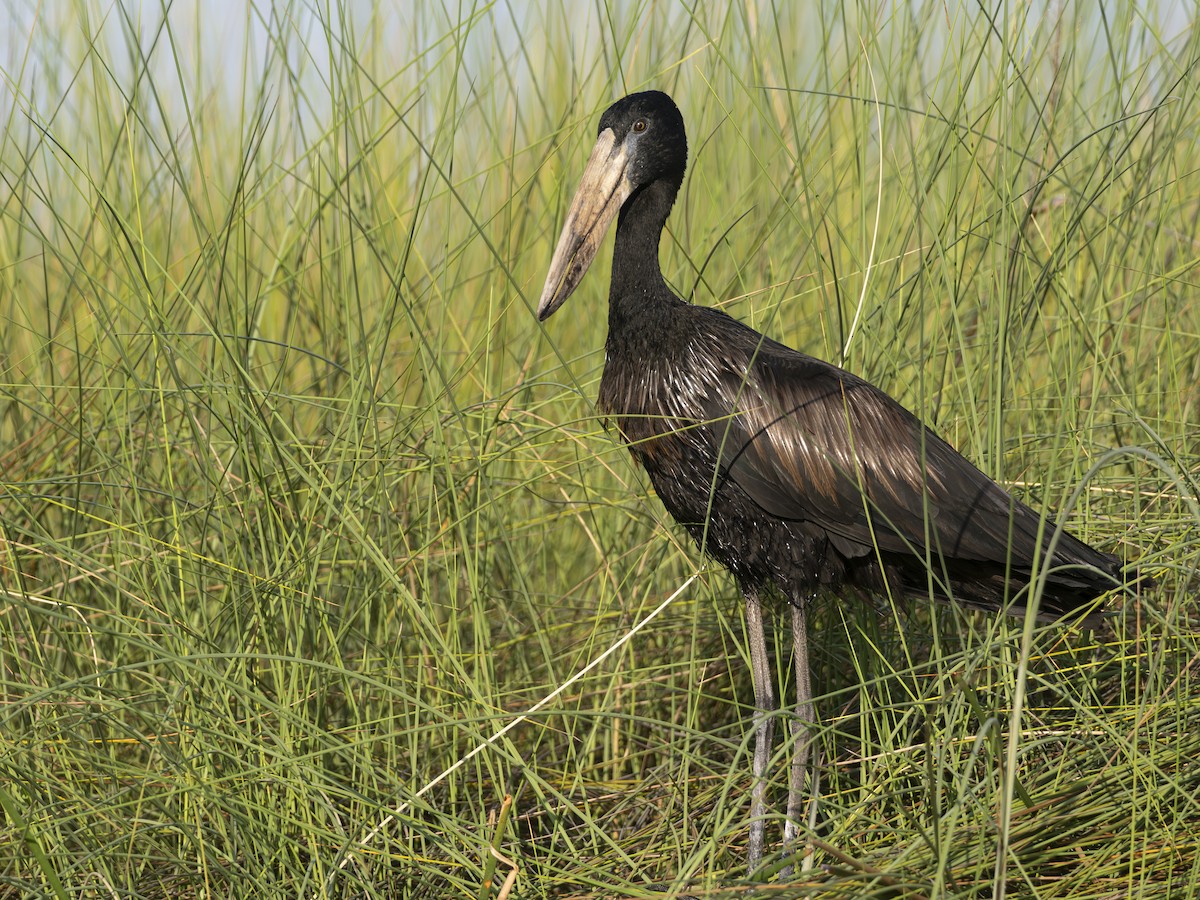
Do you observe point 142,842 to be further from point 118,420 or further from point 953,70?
point 953,70

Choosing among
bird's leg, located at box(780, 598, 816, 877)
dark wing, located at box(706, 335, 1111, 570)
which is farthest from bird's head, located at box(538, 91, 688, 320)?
bird's leg, located at box(780, 598, 816, 877)

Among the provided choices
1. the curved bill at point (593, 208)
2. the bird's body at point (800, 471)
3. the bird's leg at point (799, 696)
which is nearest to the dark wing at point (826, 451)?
the bird's body at point (800, 471)

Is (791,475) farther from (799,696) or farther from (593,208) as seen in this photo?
(593,208)

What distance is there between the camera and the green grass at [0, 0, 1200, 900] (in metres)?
2.39

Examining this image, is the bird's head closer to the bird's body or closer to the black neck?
the black neck

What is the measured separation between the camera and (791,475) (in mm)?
3010

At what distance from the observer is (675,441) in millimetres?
3037

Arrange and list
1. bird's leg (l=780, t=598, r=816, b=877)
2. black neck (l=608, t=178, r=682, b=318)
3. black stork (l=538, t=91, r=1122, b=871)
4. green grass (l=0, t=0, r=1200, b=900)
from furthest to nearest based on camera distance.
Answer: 1. black neck (l=608, t=178, r=682, b=318)
2. bird's leg (l=780, t=598, r=816, b=877)
3. black stork (l=538, t=91, r=1122, b=871)
4. green grass (l=0, t=0, r=1200, b=900)

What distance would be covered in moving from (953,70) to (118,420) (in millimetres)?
2580

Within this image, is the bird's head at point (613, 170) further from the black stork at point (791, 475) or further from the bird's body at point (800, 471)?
the bird's body at point (800, 471)

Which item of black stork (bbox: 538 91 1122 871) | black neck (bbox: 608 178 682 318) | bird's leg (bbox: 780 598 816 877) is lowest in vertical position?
bird's leg (bbox: 780 598 816 877)

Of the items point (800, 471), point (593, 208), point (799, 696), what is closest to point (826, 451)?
point (800, 471)

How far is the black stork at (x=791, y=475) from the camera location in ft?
9.62

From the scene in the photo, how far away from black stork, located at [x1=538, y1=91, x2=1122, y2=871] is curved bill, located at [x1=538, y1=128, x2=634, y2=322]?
0.06 meters
